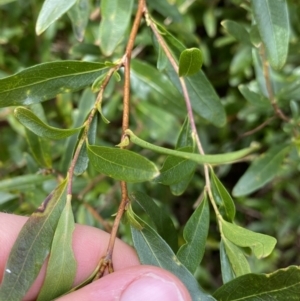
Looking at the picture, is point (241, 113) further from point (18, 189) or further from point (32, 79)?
→ point (32, 79)

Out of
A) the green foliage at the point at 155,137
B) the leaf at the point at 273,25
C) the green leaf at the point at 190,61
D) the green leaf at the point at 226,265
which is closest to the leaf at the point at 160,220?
the green foliage at the point at 155,137

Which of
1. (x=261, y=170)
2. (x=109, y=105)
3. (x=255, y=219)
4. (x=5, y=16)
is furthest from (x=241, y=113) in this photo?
(x=5, y=16)

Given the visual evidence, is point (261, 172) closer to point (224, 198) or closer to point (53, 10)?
point (224, 198)

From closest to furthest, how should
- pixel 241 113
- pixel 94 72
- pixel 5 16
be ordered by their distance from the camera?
pixel 94 72, pixel 241 113, pixel 5 16

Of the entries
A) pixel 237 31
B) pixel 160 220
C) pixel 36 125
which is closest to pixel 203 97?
pixel 237 31

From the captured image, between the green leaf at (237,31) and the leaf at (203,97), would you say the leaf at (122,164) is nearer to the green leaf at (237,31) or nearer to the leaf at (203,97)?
the leaf at (203,97)

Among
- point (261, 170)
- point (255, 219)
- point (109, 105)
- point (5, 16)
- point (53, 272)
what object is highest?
point (5, 16)

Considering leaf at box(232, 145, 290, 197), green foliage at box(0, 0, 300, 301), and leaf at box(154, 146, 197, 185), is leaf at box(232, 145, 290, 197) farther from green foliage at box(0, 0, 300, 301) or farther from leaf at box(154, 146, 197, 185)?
Answer: leaf at box(154, 146, 197, 185)

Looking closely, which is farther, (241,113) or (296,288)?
(241,113)
